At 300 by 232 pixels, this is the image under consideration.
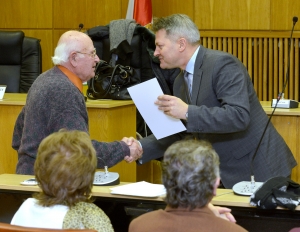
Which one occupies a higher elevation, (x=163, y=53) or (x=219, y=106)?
(x=163, y=53)

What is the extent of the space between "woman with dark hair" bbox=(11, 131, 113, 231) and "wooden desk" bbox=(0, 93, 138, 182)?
7.98 ft

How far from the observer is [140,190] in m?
2.91

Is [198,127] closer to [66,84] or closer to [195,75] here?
[195,75]

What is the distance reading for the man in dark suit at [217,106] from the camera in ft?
10.9

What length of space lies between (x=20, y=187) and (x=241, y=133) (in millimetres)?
1203

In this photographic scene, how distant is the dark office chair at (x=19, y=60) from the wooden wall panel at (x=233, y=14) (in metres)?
2.14

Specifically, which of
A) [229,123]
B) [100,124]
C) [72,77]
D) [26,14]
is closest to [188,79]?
[229,123]

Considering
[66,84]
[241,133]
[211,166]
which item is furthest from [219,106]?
[211,166]

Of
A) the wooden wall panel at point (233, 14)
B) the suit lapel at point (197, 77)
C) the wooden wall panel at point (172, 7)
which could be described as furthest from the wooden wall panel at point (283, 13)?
the suit lapel at point (197, 77)

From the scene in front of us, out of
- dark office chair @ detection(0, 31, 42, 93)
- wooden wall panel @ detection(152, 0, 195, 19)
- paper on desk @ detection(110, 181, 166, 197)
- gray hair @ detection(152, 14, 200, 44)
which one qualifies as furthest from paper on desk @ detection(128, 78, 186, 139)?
wooden wall panel @ detection(152, 0, 195, 19)

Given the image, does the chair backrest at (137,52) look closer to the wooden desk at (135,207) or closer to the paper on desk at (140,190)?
the wooden desk at (135,207)

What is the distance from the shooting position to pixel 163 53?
3.57 meters

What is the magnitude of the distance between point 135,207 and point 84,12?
218 inches

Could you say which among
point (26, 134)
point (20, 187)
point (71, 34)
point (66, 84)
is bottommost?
point (20, 187)
